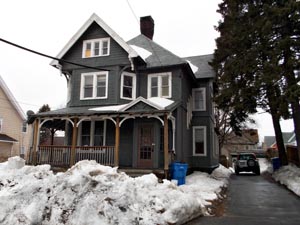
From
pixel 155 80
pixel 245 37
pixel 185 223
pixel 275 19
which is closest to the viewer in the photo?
pixel 185 223

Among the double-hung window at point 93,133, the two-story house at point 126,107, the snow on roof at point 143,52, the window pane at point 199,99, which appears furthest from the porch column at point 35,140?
the window pane at point 199,99

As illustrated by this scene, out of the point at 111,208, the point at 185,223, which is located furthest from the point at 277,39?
the point at 111,208

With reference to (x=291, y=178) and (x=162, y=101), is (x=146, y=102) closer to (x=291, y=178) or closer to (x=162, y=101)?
(x=162, y=101)

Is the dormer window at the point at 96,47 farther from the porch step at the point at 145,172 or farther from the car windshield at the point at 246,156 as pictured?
the car windshield at the point at 246,156

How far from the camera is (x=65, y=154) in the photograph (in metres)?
15.7

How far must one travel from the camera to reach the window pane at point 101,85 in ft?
55.6

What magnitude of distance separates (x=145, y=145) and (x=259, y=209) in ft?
24.0

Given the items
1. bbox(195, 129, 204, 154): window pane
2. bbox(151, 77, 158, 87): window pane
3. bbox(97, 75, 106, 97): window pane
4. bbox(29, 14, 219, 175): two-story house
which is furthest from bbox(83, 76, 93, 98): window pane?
bbox(195, 129, 204, 154): window pane

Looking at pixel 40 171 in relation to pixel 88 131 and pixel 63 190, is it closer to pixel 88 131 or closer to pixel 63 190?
pixel 63 190

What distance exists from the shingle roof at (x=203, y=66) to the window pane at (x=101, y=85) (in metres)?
6.54

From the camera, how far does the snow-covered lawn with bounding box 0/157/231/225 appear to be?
6520mm

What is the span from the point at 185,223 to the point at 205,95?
13.2m

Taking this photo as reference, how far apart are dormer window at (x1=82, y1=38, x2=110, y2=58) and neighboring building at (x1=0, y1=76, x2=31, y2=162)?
1398 centimetres

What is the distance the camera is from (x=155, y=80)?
1688 centimetres
